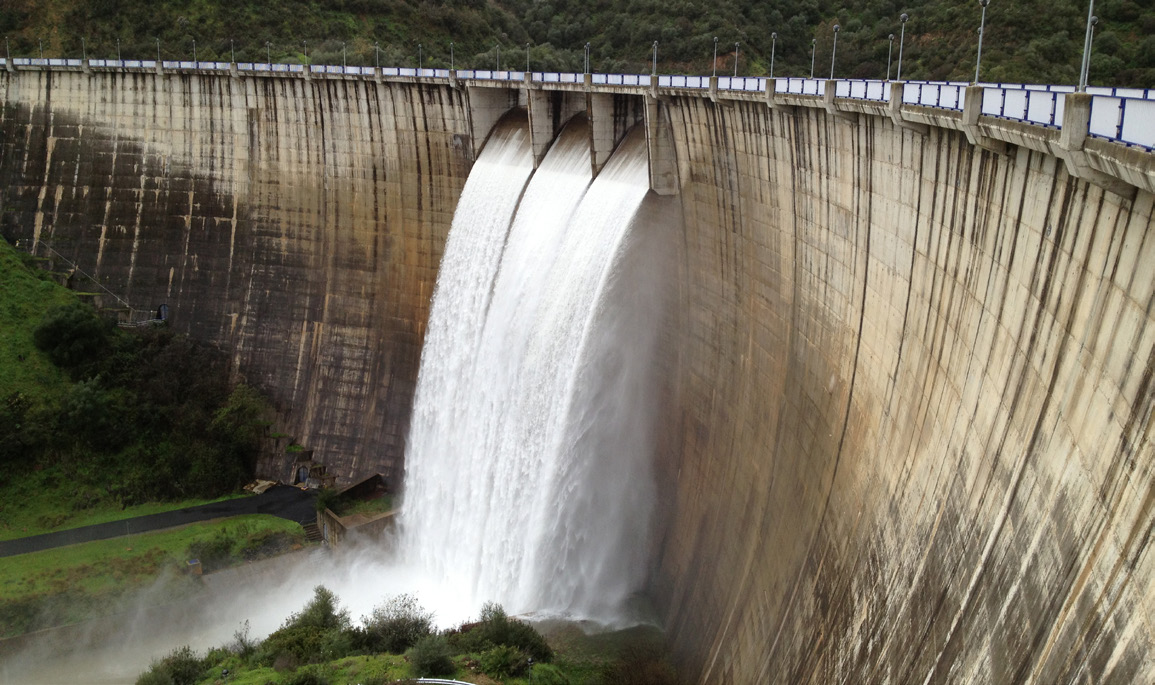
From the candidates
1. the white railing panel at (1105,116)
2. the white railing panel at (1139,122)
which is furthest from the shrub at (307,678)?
the white railing panel at (1139,122)

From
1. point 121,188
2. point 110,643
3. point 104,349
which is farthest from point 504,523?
point 121,188

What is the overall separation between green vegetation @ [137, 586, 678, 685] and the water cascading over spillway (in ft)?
6.00

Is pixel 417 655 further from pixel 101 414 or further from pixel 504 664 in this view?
pixel 101 414

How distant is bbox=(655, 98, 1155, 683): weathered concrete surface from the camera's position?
9977mm

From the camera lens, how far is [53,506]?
34.5 m

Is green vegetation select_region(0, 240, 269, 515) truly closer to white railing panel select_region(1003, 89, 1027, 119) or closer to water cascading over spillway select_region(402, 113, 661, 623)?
water cascading over spillway select_region(402, 113, 661, 623)

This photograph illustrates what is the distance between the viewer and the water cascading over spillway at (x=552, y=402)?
83.4ft

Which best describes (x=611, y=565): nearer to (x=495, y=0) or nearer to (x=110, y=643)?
(x=110, y=643)

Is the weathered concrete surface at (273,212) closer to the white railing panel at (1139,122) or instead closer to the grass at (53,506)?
the grass at (53,506)

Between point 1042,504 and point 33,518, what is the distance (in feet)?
105

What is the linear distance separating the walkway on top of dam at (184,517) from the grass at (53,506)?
14.2 inches

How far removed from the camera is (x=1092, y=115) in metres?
10.4

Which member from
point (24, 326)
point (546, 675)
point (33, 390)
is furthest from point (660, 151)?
point (24, 326)

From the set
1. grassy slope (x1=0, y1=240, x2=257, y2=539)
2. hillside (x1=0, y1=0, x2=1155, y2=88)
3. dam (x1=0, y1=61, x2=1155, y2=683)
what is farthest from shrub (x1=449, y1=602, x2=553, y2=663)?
hillside (x1=0, y1=0, x2=1155, y2=88)
